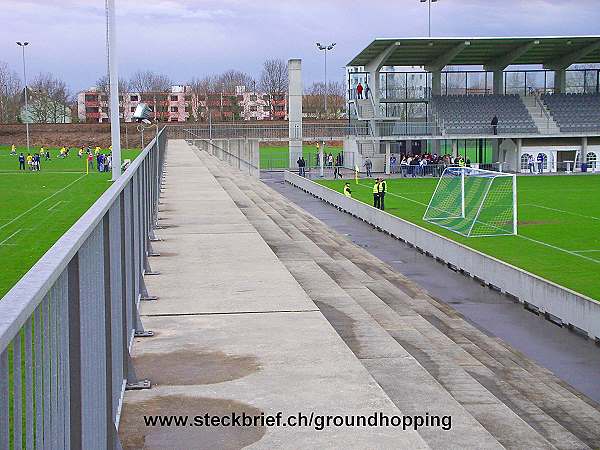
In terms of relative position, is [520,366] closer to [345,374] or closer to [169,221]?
[169,221]

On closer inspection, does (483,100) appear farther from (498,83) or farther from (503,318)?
(503,318)

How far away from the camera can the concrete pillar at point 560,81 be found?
6944cm

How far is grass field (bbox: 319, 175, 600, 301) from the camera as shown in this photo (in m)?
23.6

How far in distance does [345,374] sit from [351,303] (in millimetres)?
4971

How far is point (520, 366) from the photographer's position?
1488 cm

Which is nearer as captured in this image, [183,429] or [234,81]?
[183,429]

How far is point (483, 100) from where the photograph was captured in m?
68.8

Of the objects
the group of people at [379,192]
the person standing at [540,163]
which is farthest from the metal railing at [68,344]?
the person standing at [540,163]

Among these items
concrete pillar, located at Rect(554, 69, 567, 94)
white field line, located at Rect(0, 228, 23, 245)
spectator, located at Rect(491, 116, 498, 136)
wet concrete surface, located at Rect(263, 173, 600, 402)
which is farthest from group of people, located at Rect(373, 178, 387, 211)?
concrete pillar, located at Rect(554, 69, 567, 94)

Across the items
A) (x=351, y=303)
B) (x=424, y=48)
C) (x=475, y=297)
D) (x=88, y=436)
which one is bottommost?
(x=475, y=297)

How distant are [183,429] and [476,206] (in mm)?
32188

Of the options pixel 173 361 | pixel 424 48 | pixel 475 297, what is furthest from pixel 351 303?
pixel 424 48

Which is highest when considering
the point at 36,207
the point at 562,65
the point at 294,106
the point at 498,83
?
the point at 562,65

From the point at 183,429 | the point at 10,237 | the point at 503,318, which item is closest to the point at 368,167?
the point at 10,237
